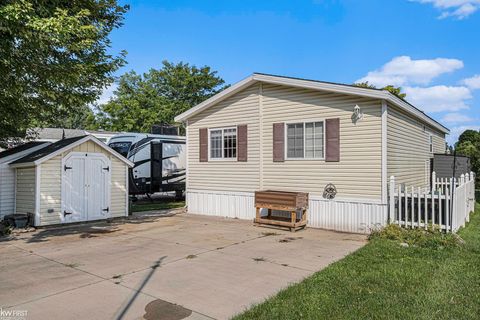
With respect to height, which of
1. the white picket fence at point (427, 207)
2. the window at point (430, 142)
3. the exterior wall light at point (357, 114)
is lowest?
the white picket fence at point (427, 207)

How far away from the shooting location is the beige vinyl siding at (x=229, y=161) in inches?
432

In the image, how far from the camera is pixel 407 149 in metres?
10.2

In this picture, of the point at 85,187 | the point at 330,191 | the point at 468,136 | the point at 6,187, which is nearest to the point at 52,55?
the point at 85,187

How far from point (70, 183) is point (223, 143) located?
488 cm

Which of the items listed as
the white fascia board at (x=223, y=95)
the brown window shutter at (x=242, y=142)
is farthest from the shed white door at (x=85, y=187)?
the brown window shutter at (x=242, y=142)

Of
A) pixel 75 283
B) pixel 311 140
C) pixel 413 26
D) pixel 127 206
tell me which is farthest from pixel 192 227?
pixel 413 26

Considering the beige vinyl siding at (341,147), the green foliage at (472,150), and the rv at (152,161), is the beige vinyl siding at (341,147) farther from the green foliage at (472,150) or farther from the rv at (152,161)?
the green foliage at (472,150)

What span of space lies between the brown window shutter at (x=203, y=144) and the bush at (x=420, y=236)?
244 inches

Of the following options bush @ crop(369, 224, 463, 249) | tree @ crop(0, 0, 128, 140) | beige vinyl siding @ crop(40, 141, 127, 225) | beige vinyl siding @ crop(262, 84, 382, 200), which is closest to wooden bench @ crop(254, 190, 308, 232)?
beige vinyl siding @ crop(262, 84, 382, 200)

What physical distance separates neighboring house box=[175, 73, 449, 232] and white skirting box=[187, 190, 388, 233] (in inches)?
1.0

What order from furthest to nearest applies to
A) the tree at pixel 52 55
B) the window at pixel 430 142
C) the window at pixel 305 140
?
the window at pixel 430 142
the window at pixel 305 140
the tree at pixel 52 55

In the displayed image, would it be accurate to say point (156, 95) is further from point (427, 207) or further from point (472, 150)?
point (427, 207)

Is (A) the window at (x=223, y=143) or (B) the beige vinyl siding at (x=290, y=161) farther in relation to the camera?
(A) the window at (x=223, y=143)

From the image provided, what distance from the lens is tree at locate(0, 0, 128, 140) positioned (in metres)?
6.74
